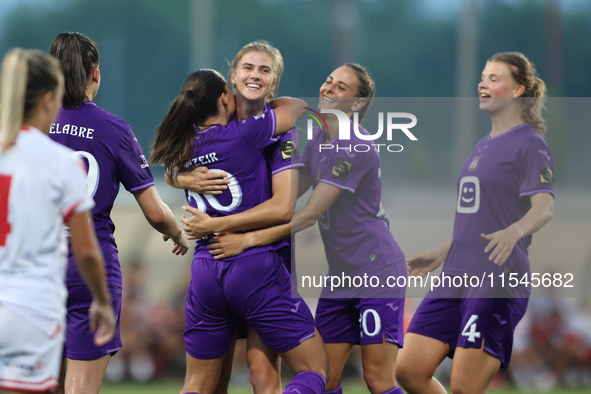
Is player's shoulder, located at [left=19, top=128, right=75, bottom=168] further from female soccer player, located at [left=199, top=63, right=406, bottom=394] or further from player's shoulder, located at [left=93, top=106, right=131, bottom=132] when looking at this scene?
female soccer player, located at [left=199, top=63, right=406, bottom=394]

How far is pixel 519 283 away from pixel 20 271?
9.84ft

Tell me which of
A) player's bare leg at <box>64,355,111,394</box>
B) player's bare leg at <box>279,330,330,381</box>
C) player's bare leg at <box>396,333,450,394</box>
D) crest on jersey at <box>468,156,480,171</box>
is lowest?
player's bare leg at <box>396,333,450,394</box>

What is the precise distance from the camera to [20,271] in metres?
2.85

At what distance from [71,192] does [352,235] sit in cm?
219

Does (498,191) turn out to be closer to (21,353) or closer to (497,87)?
(497,87)

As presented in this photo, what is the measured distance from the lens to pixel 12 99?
9.12 ft

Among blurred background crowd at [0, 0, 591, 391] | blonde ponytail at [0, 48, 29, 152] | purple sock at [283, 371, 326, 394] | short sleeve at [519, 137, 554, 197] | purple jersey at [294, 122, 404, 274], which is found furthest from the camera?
blurred background crowd at [0, 0, 591, 391]

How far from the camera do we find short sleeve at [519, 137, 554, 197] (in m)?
4.41

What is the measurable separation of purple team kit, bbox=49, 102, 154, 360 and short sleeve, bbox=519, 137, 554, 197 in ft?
7.62

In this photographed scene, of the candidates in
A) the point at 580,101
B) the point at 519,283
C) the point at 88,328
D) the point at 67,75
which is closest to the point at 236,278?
the point at 88,328

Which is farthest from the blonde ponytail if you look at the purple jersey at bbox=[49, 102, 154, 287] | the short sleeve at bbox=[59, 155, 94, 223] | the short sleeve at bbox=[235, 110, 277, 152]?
the short sleeve at bbox=[235, 110, 277, 152]

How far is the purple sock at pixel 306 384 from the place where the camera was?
3887mm

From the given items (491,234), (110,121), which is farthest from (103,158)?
(491,234)

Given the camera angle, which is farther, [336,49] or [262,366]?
[336,49]
